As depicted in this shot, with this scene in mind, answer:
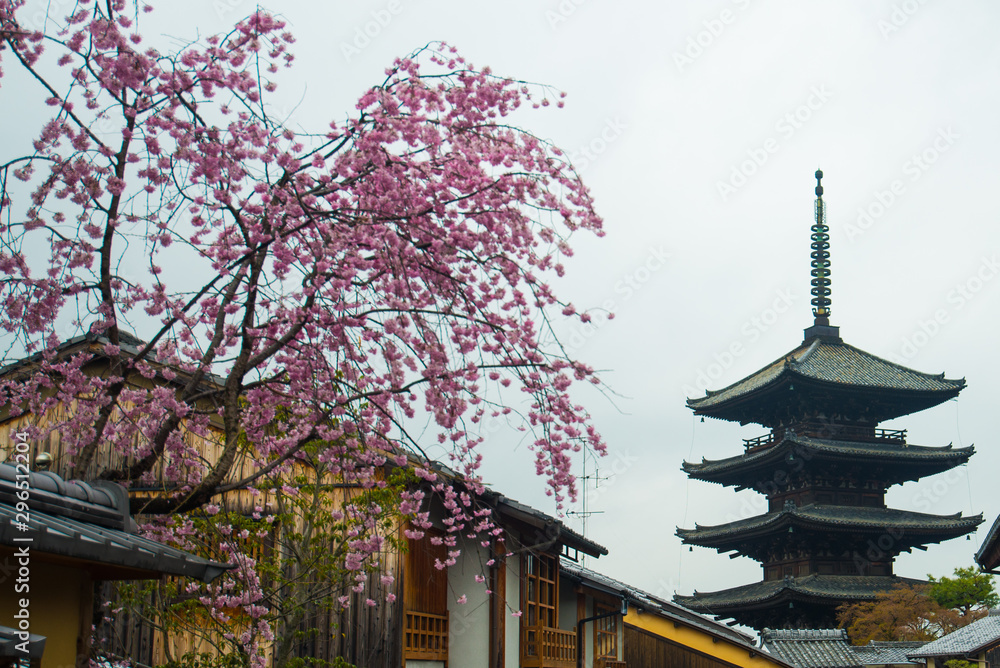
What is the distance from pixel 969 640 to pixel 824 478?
13508 mm

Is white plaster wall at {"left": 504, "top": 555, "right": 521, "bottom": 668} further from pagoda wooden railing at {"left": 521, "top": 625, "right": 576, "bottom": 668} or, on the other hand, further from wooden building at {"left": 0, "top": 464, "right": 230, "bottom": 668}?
wooden building at {"left": 0, "top": 464, "right": 230, "bottom": 668}

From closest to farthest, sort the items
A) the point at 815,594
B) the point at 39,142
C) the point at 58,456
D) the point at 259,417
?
the point at 39,142 → the point at 259,417 → the point at 58,456 → the point at 815,594

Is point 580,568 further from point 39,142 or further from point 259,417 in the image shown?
point 39,142

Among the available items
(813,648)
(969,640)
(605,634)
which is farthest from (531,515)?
(813,648)

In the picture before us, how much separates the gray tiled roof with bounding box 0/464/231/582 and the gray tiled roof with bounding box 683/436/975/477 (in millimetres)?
33174

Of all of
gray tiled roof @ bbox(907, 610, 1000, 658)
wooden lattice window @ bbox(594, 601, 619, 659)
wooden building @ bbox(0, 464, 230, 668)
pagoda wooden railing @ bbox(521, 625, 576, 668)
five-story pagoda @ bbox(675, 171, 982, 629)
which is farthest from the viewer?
five-story pagoda @ bbox(675, 171, 982, 629)

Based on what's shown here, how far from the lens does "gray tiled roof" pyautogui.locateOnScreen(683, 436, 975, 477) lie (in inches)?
1468

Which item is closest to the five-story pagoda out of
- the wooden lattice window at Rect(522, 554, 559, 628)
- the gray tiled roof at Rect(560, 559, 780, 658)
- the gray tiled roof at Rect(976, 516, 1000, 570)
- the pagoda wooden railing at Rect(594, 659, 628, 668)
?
the gray tiled roof at Rect(560, 559, 780, 658)

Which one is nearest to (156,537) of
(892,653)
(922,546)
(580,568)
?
(580,568)

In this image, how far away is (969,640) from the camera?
2578 cm

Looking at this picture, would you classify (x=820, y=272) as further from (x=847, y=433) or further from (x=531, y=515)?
(x=531, y=515)

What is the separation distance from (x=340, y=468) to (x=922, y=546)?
3503 cm

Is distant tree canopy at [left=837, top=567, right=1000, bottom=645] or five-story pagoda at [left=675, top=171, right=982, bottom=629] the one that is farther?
five-story pagoda at [left=675, top=171, right=982, bottom=629]

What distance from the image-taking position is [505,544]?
16.7 metres
